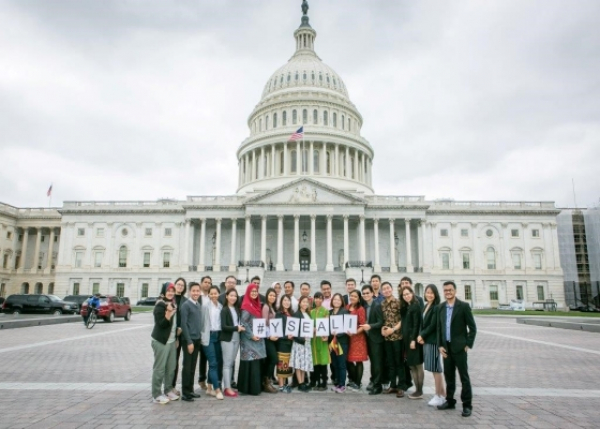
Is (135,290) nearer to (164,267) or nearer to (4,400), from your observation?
(164,267)

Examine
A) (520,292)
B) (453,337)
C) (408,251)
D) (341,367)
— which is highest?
(408,251)

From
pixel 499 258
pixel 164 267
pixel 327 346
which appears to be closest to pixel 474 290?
pixel 499 258

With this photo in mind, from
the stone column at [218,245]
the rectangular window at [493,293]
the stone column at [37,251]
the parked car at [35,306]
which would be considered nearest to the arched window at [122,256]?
the stone column at [218,245]

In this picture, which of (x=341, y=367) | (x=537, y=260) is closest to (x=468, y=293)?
(x=537, y=260)

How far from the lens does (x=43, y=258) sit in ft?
246

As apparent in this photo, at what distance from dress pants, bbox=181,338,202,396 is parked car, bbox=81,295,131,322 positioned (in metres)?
22.9

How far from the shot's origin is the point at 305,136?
74.1m

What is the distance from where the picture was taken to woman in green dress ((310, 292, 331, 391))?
421 inches

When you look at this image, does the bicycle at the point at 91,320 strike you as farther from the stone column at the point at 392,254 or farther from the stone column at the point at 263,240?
the stone column at the point at 392,254

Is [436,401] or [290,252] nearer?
[436,401]

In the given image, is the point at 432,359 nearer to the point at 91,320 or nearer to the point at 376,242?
the point at 91,320

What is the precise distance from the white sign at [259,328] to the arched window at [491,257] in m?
61.1

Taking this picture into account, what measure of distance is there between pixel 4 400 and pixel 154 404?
2988 mm

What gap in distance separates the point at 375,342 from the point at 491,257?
60.1 m
